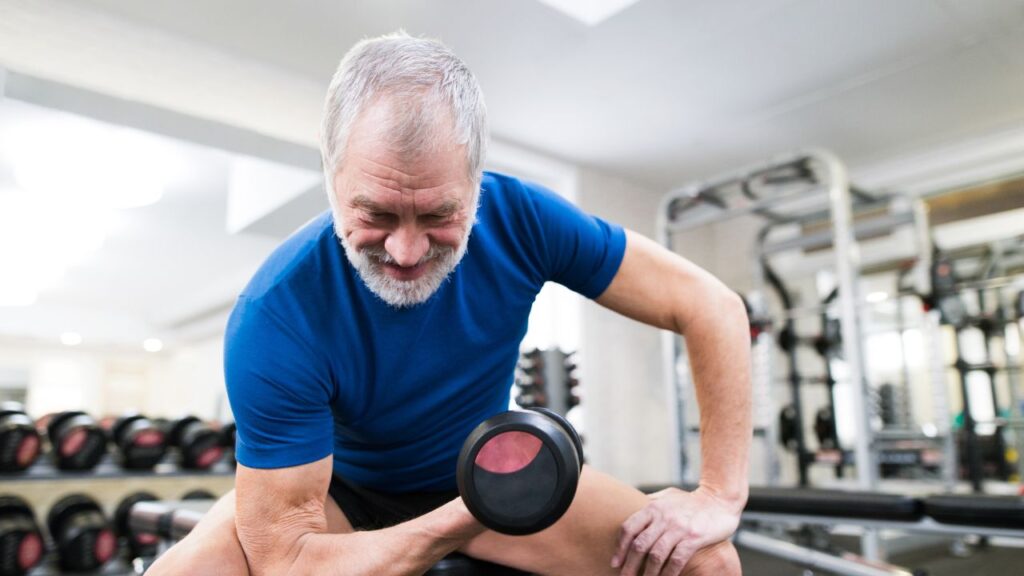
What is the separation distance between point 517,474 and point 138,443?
343 centimetres

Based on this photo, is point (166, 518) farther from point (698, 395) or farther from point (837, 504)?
point (837, 504)

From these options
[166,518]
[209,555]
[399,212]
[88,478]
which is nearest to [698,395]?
[399,212]

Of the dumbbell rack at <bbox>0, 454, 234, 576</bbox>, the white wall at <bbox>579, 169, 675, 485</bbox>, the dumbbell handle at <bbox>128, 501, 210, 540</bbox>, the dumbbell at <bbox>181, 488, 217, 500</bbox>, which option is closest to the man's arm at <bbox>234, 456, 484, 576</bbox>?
the dumbbell handle at <bbox>128, 501, 210, 540</bbox>

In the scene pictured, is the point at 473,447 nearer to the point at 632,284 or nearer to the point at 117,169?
the point at 632,284

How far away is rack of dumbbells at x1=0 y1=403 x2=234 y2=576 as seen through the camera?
3.12 meters

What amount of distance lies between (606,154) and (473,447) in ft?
12.4

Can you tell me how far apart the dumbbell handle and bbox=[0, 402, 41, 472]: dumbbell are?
1.79m

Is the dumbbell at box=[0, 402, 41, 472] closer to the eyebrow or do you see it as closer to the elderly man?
the elderly man

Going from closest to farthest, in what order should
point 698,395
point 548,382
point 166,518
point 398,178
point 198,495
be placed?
point 398,178 < point 698,395 < point 166,518 < point 548,382 < point 198,495

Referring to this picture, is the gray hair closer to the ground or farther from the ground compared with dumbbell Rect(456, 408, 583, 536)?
farther from the ground

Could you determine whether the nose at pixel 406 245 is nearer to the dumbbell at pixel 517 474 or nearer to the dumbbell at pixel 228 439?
the dumbbell at pixel 517 474

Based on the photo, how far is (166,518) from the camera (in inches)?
62.7

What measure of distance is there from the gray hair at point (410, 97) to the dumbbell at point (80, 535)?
318cm

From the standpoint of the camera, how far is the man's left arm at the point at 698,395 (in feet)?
2.86
